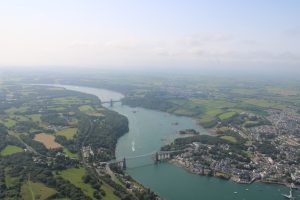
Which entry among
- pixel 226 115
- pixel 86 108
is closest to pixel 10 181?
pixel 86 108

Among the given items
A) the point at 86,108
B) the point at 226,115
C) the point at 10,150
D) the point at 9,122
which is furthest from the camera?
the point at 86,108

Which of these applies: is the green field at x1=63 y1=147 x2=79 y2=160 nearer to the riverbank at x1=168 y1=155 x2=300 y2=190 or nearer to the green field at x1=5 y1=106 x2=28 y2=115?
the riverbank at x1=168 y1=155 x2=300 y2=190

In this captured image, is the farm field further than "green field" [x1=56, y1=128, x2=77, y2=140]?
No

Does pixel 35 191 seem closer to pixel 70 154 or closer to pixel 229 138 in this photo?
pixel 70 154

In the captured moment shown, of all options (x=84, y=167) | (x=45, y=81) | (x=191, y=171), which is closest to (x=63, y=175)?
(x=84, y=167)

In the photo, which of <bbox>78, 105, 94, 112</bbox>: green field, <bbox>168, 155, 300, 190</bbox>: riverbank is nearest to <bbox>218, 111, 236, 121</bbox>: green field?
<bbox>78, 105, 94, 112</bbox>: green field

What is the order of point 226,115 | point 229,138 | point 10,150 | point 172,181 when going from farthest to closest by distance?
1. point 226,115
2. point 229,138
3. point 10,150
4. point 172,181

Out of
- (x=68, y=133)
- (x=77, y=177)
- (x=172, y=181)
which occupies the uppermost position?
(x=68, y=133)
